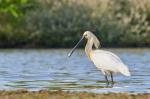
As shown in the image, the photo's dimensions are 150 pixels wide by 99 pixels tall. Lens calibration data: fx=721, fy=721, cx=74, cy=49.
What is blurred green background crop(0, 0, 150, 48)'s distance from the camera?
3669 centimetres

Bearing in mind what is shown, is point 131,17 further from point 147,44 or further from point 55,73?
point 55,73

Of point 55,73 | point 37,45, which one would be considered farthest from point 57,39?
point 55,73

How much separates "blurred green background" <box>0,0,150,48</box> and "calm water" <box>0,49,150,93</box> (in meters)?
7.88

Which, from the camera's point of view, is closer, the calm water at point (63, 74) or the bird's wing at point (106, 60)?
the bird's wing at point (106, 60)

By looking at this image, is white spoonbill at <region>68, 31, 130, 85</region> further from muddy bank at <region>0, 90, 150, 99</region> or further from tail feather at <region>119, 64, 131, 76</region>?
muddy bank at <region>0, 90, 150, 99</region>

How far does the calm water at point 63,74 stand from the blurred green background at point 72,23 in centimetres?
788

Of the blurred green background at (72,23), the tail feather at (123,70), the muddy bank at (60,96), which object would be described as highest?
the muddy bank at (60,96)

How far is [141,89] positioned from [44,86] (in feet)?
7.52

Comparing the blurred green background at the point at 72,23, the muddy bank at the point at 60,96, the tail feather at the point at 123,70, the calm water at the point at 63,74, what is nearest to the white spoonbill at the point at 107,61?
the tail feather at the point at 123,70

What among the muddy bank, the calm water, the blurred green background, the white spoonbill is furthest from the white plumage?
the blurred green background

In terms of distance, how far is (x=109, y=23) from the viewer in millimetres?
37594

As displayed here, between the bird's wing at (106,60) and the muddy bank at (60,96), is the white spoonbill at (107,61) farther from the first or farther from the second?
the muddy bank at (60,96)

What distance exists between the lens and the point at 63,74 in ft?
64.7

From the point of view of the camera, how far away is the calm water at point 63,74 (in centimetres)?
1563
